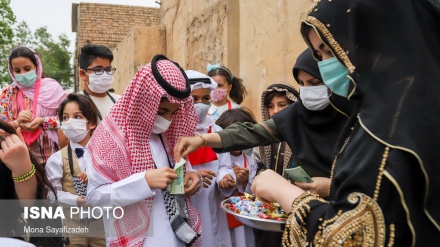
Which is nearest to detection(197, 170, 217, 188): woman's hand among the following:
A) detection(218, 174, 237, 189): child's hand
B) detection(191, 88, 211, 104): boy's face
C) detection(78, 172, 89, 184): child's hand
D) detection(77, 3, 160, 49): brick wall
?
detection(218, 174, 237, 189): child's hand

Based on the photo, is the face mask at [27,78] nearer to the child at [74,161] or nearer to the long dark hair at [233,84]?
the child at [74,161]

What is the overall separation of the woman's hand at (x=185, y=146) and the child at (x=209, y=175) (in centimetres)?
57

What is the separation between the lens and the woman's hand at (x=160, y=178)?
6.77 ft

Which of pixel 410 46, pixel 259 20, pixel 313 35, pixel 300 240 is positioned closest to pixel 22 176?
pixel 300 240

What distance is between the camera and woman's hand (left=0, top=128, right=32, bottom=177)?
175 centimetres

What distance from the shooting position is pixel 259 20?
527 cm

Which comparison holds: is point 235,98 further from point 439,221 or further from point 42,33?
point 42,33

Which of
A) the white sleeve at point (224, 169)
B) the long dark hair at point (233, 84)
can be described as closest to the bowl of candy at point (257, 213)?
the white sleeve at point (224, 169)

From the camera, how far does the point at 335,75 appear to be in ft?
4.77

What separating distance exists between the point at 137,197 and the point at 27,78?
253 centimetres

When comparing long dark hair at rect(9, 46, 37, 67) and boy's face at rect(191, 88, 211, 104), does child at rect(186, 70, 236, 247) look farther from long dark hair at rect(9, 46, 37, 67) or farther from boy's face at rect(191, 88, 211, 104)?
long dark hair at rect(9, 46, 37, 67)

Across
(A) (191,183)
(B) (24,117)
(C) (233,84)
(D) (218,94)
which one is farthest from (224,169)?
(C) (233,84)

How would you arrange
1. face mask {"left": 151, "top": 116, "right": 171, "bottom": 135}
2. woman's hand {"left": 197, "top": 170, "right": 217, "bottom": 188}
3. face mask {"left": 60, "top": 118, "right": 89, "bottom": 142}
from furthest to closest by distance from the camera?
1. face mask {"left": 60, "top": 118, "right": 89, "bottom": 142}
2. woman's hand {"left": 197, "top": 170, "right": 217, "bottom": 188}
3. face mask {"left": 151, "top": 116, "right": 171, "bottom": 135}

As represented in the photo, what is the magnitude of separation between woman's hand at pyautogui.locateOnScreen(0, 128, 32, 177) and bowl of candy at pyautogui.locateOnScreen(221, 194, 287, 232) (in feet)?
3.20
